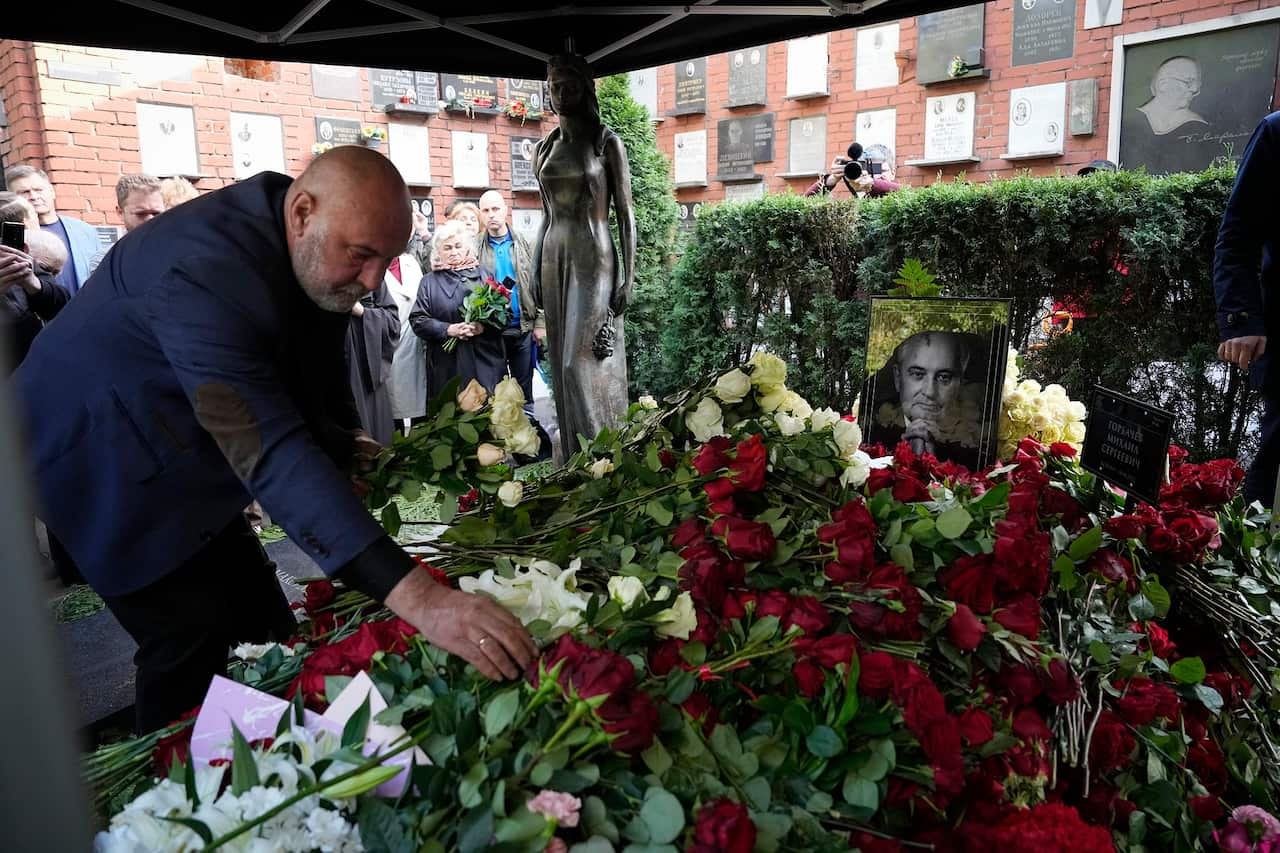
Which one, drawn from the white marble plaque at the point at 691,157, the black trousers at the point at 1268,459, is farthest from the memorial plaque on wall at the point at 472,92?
the black trousers at the point at 1268,459

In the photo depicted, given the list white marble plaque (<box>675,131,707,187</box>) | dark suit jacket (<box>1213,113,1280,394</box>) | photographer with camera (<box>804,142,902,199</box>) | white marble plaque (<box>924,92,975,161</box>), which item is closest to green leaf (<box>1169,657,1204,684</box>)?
dark suit jacket (<box>1213,113,1280,394</box>)

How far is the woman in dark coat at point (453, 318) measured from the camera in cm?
564

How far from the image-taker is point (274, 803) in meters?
0.72

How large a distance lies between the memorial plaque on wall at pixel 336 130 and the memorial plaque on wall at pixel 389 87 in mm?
427

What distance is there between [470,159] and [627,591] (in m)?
12.1

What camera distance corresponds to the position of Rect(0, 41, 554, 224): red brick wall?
8.39 meters

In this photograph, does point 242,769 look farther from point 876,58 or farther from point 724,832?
point 876,58

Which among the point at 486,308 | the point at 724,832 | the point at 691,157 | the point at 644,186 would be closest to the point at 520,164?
the point at 691,157

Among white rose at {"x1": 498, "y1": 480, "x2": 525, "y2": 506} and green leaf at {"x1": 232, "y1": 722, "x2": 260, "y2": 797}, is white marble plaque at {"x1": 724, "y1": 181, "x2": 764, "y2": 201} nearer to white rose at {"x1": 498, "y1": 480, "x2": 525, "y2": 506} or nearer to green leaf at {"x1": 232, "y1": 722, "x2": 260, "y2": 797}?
white rose at {"x1": 498, "y1": 480, "x2": 525, "y2": 506}

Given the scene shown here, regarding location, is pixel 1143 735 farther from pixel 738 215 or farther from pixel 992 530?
pixel 738 215

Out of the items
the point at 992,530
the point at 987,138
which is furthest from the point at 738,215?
the point at 987,138

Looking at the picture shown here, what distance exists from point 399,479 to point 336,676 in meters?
0.60

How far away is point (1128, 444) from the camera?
145cm

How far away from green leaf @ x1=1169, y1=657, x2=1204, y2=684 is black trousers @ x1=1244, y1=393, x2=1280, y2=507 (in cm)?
174
